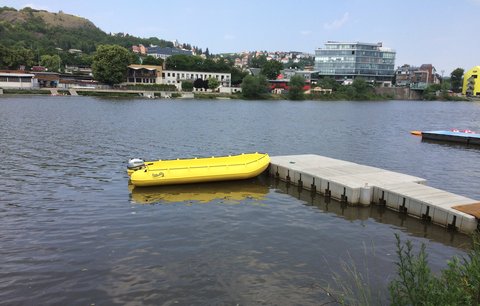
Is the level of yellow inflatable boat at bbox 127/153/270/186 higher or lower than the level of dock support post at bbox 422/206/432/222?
higher

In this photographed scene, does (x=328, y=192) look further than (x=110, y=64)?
No

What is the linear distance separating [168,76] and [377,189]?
157 m

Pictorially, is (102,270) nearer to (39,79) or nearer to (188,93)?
(188,93)

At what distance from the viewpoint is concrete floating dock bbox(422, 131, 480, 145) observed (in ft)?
163

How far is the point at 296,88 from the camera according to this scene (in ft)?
527

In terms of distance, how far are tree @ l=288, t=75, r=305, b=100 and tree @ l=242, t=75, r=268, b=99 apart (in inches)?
450

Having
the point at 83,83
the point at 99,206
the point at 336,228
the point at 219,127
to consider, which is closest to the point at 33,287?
the point at 99,206

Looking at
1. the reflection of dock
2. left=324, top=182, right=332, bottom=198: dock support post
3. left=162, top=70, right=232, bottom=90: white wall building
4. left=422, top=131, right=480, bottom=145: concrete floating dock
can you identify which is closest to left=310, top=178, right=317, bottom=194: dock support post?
the reflection of dock

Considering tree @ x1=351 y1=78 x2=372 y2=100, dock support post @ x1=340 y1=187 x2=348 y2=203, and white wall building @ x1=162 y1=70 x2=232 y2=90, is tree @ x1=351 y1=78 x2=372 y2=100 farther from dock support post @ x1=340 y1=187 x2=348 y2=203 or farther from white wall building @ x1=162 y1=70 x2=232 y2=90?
dock support post @ x1=340 y1=187 x2=348 y2=203

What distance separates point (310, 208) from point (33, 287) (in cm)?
1418

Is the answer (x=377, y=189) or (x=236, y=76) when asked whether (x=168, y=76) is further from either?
(x=377, y=189)

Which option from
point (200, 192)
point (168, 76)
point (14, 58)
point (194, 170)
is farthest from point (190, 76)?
point (200, 192)

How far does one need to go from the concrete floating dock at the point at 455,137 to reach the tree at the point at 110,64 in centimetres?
12448

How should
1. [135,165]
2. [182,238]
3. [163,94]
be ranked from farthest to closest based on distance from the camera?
1. [163,94]
2. [135,165]
3. [182,238]
